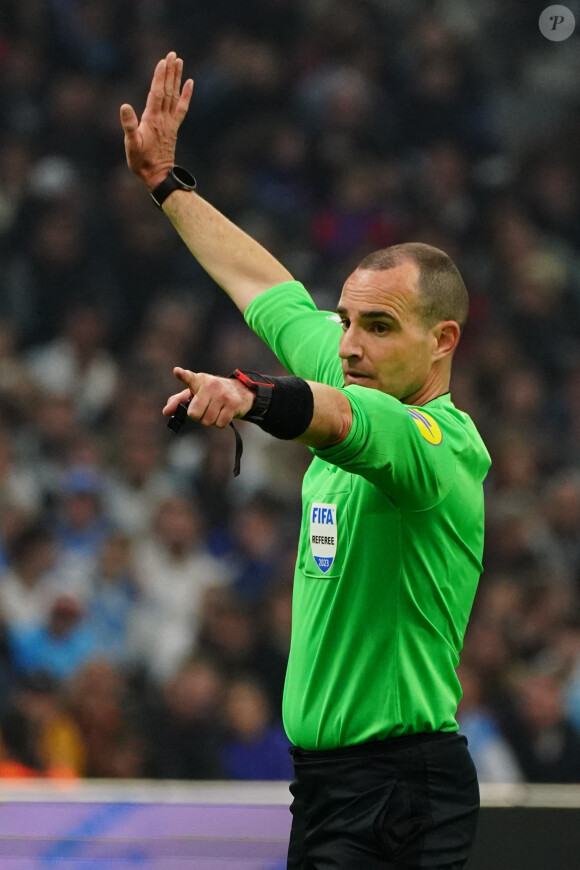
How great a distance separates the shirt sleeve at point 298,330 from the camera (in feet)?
8.42

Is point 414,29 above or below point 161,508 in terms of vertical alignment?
above

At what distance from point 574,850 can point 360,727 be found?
2.78 feet

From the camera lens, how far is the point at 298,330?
264 centimetres

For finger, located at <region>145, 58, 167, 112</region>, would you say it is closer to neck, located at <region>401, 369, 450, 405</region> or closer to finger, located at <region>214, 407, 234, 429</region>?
neck, located at <region>401, 369, 450, 405</region>

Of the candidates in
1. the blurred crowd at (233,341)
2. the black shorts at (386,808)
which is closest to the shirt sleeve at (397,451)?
the black shorts at (386,808)

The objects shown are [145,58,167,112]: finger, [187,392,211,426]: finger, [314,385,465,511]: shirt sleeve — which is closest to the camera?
[187,392,211,426]: finger

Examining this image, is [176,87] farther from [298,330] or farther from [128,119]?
[298,330]

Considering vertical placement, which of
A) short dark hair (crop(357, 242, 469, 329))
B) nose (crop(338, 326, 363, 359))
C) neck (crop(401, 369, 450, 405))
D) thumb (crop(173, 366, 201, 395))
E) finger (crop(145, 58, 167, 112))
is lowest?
thumb (crop(173, 366, 201, 395))

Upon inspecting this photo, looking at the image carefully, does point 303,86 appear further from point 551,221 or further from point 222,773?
point 222,773

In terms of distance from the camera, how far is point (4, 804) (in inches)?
112

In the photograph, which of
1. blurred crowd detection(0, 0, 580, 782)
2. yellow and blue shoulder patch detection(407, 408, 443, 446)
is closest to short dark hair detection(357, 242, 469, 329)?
yellow and blue shoulder patch detection(407, 408, 443, 446)

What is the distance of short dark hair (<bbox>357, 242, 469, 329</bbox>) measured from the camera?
7.24 ft

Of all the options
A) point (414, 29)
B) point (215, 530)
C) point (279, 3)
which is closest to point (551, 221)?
point (414, 29)

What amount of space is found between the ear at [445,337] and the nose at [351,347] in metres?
0.15
